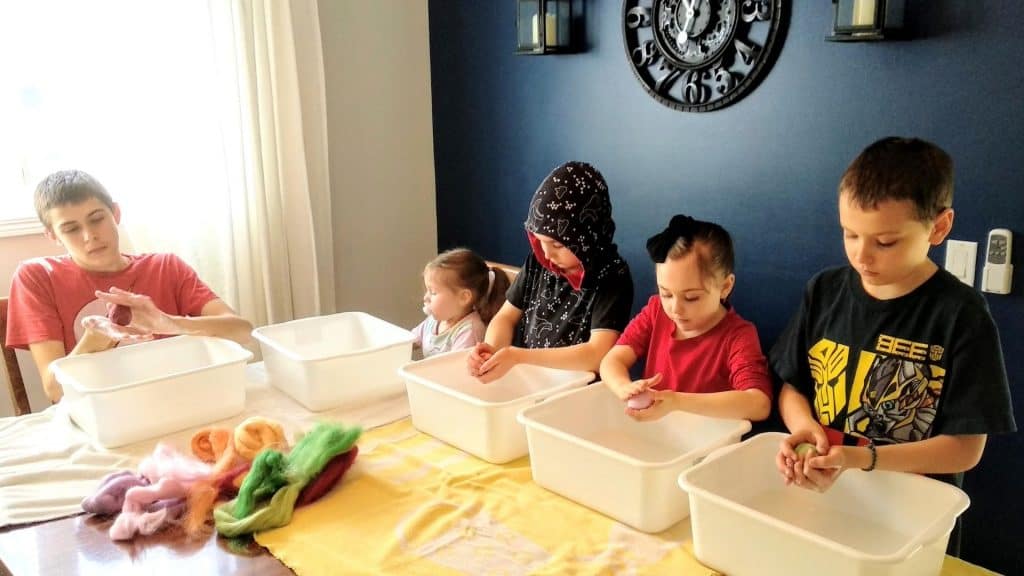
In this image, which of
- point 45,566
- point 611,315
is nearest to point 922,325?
point 611,315

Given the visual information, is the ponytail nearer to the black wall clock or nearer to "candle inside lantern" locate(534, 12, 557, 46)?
the black wall clock

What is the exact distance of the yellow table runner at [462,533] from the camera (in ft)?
3.71

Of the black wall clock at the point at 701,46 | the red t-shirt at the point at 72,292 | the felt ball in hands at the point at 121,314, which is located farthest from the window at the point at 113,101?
the black wall clock at the point at 701,46

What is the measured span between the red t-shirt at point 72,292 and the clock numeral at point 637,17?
1.43 metres

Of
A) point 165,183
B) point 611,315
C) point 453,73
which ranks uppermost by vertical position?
point 453,73

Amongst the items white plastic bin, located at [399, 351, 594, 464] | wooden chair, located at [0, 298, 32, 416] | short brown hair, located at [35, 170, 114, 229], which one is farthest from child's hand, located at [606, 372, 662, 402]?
wooden chair, located at [0, 298, 32, 416]

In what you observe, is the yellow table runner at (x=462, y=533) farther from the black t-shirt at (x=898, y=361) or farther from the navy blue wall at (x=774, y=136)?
the navy blue wall at (x=774, y=136)

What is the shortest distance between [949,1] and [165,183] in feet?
7.39

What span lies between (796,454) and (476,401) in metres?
0.56

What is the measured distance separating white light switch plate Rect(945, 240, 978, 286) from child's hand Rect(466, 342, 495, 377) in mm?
1050

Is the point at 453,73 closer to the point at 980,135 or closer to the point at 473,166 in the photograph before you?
the point at 473,166

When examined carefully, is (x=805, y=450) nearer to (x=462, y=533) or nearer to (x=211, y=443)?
(x=462, y=533)

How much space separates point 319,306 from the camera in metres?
2.93

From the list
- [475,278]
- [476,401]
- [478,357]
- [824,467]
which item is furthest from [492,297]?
[824,467]
